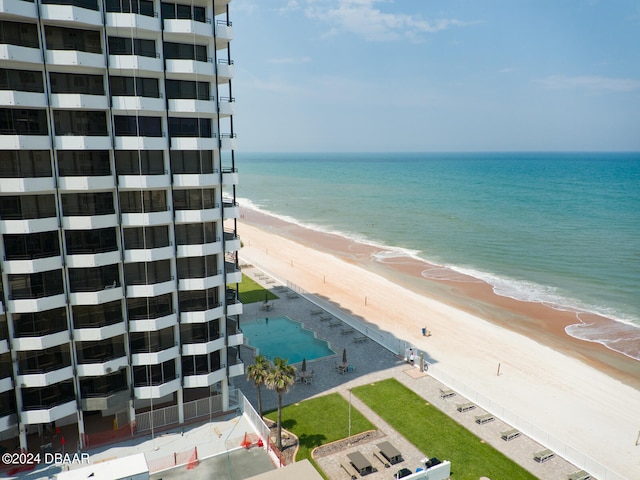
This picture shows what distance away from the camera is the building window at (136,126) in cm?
2853

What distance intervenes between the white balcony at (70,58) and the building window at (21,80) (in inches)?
47.8

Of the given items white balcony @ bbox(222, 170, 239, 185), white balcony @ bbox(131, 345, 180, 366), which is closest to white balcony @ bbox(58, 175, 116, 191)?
white balcony @ bbox(222, 170, 239, 185)

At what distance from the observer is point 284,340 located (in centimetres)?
5100

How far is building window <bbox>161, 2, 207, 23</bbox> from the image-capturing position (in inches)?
1128

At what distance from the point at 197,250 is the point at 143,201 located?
4.60 meters

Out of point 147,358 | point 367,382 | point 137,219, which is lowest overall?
point 367,382

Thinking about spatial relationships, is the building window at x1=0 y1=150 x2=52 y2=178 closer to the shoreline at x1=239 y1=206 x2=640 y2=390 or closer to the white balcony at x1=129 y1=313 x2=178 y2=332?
the white balcony at x1=129 y1=313 x2=178 y2=332

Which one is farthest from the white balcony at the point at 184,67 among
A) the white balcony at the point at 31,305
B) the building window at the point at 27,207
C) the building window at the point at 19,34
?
the white balcony at the point at 31,305

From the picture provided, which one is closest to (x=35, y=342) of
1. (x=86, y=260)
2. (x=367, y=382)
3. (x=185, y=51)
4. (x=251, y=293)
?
(x=86, y=260)

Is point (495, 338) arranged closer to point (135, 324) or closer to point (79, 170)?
point (135, 324)

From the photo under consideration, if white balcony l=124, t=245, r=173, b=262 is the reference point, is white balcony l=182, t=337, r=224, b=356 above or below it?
below

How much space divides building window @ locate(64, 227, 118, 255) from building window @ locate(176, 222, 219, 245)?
4.00m

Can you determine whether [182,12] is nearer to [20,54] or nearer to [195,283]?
[20,54]

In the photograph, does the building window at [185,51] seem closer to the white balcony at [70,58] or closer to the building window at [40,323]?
the white balcony at [70,58]
